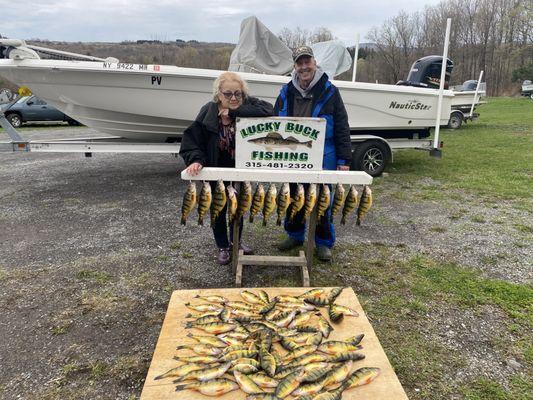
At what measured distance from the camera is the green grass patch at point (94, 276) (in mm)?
4105

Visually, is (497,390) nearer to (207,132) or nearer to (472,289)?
(472,289)

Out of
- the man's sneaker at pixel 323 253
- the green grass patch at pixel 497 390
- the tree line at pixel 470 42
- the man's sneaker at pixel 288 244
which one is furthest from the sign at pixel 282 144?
the tree line at pixel 470 42

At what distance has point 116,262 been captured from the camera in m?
4.53

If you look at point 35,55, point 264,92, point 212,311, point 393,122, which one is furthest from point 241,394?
point 393,122

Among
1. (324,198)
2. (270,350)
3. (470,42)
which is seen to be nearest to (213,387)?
(270,350)

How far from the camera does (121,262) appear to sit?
4535mm

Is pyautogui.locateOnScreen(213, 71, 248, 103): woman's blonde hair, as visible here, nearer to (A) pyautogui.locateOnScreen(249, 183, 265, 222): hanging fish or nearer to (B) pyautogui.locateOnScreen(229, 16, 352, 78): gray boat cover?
(A) pyautogui.locateOnScreen(249, 183, 265, 222): hanging fish

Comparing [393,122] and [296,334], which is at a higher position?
[393,122]

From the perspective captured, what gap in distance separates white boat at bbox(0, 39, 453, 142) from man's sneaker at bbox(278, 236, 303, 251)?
3.43 metres

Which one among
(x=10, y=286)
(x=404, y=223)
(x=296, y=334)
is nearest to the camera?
(x=296, y=334)

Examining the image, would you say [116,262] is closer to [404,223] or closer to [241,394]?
[241,394]

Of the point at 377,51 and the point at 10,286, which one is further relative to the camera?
the point at 377,51

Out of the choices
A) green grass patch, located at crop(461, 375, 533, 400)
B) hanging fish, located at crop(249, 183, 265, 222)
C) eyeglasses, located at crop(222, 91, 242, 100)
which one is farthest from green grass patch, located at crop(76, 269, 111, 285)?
green grass patch, located at crop(461, 375, 533, 400)

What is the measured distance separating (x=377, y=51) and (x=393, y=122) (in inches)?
1702
